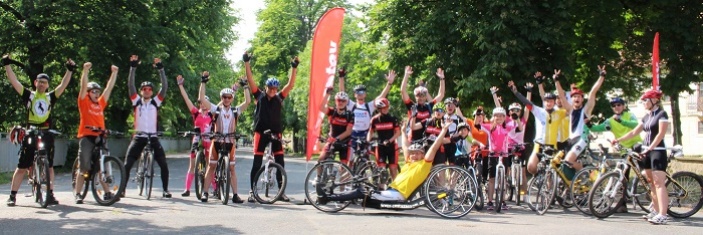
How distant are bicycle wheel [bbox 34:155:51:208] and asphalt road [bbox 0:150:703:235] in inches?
8.2

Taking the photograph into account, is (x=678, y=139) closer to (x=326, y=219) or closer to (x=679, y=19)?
(x=679, y=19)

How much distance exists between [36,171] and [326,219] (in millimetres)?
4225

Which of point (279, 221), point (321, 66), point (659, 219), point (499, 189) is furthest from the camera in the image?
point (321, 66)

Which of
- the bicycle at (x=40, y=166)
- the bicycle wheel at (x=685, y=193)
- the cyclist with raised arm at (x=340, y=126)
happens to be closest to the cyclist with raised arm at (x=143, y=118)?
the bicycle at (x=40, y=166)

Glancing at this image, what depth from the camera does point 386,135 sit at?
12.4 metres

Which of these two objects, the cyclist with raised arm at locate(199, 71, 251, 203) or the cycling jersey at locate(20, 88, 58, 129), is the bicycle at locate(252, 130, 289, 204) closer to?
the cyclist with raised arm at locate(199, 71, 251, 203)

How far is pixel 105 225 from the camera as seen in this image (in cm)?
933

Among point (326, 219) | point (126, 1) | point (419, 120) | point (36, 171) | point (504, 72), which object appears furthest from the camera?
point (126, 1)

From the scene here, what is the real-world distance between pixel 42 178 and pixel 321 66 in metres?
4.85

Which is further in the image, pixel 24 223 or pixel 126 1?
pixel 126 1

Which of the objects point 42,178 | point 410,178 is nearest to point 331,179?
point 410,178

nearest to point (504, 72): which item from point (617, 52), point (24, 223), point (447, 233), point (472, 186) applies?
point (617, 52)

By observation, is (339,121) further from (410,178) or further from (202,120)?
(202,120)

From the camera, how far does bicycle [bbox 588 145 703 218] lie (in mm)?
11031
